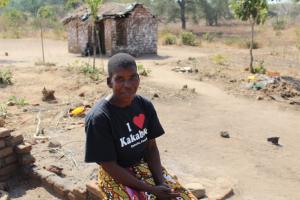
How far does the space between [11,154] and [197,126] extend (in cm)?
403

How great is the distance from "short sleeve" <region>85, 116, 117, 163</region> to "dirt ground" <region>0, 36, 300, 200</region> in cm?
201

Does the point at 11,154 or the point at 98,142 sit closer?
the point at 98,142

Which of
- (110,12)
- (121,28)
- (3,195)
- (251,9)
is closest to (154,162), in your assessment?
(3,195)

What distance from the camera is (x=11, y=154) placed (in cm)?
513

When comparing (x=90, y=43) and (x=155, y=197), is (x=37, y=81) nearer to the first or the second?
(x=90, y=43)

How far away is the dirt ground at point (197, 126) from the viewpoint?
17.3ft

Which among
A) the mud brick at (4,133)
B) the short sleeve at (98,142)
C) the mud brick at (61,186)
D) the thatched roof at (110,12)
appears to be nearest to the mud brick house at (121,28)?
the thatched roof at (110,12)

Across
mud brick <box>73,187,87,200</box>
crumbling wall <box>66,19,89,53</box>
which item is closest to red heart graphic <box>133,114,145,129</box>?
mud brick <box>73,187,87,200</box>

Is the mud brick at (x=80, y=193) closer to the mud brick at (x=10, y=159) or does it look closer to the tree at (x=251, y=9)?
the mud brick at (x=10, y=159)

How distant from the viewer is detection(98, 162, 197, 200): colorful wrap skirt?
276cm

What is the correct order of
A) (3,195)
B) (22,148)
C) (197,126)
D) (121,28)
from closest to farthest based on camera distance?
1. (3,195)
2. (22,148)
3. (197,126)
4. (121,28)

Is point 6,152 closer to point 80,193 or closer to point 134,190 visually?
point 80,193

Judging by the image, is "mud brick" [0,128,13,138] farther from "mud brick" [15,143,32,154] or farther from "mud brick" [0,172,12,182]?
"mud brick" [0,172,12,182]

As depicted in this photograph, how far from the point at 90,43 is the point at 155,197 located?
18.9 meters
